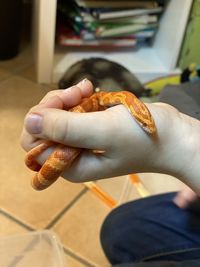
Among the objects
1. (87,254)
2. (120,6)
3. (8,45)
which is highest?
(120,6)

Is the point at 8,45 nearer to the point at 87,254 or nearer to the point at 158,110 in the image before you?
the point at 87,254

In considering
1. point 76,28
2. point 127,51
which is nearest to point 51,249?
point 76,28

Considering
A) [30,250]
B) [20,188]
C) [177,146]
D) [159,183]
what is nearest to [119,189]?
[159,183]

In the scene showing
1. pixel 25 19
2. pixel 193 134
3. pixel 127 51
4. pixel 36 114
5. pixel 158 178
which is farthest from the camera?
pixel 25 19

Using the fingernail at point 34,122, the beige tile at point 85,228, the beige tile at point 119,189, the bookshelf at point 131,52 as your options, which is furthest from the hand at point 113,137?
the bookshelf at point 131,52

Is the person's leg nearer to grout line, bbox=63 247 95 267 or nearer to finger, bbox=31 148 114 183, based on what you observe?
grout line, bbox=63 247 95 267

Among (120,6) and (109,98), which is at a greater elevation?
(109,98)

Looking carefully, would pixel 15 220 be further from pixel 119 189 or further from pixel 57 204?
pixel 119 189
